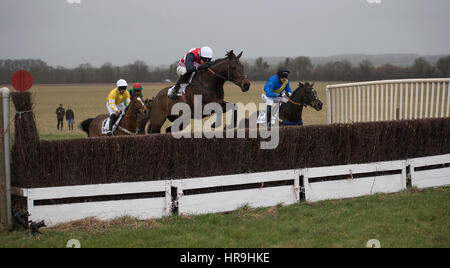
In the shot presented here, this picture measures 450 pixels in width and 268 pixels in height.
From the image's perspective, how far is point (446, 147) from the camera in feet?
27.7

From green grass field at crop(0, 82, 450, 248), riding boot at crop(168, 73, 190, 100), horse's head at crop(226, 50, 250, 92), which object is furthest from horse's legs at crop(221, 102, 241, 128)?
green grass field at crop(0, 82, 450, 248)

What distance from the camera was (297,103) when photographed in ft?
34.4

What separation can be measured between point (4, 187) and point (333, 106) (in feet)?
25.7

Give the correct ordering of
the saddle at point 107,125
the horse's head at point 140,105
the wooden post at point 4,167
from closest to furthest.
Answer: the wooden post at point 4,167
the horse's head at point 140,105
the saddle at point 107,125

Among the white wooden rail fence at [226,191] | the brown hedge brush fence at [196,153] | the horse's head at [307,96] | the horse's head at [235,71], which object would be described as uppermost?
the horse's head at [235,71]

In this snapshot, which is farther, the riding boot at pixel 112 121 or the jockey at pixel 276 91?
the jockey at pixel 276 91

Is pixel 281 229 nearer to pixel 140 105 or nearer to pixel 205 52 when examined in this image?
pixel 140 105

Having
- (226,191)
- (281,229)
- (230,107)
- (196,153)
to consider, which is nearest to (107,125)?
(230,107)

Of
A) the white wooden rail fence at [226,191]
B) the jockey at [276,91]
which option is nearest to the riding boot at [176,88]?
the jockey at [276,91]

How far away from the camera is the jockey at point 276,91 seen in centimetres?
1059

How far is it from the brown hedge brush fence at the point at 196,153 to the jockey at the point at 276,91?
309cm

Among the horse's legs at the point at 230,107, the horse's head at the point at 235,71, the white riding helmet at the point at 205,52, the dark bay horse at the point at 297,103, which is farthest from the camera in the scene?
the dark bay horse at the point at 297,103

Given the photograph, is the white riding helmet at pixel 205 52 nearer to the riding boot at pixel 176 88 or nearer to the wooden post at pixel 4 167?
the riding boot at pixel 176 88
